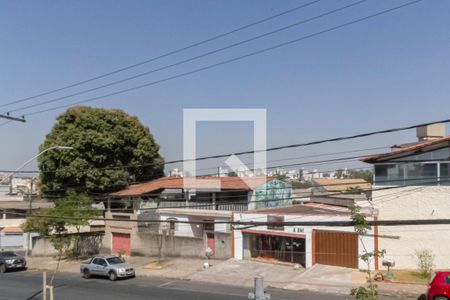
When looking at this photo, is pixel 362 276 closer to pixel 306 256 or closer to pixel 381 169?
pixel 306 256

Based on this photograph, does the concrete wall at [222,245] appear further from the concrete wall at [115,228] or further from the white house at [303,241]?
the concrete wall at [115,228]

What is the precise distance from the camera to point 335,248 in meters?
29.4

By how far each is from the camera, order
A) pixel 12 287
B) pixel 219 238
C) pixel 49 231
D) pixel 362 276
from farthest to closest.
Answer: pixel 49 231, pixel 219 238, pixel 12 287, pixel 362 276

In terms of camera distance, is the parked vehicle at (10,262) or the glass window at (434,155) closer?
the glass window at (434,155)

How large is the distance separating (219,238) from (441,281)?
17510mm

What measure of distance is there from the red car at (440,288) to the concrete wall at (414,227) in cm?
835

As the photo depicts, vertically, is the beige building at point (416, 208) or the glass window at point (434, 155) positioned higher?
the glass window at point (434, 155)

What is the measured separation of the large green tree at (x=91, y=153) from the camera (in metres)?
43.1

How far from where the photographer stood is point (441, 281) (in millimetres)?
19141

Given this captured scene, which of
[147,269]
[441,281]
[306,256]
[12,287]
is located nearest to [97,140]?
[147,269]

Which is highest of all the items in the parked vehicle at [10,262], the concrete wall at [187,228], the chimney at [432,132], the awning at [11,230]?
the chimney at [432,132]

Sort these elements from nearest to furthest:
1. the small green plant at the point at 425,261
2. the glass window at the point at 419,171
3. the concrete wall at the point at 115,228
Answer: the small green plant at the point at 425,261 → the glass window at the point at 419,171 → the concrete wall at the point at 115,228

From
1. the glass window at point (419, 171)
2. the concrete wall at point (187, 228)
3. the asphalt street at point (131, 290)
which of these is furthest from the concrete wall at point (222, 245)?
the glass window at point (419, 171)

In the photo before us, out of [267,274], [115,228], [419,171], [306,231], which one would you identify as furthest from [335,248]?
[115,228]
